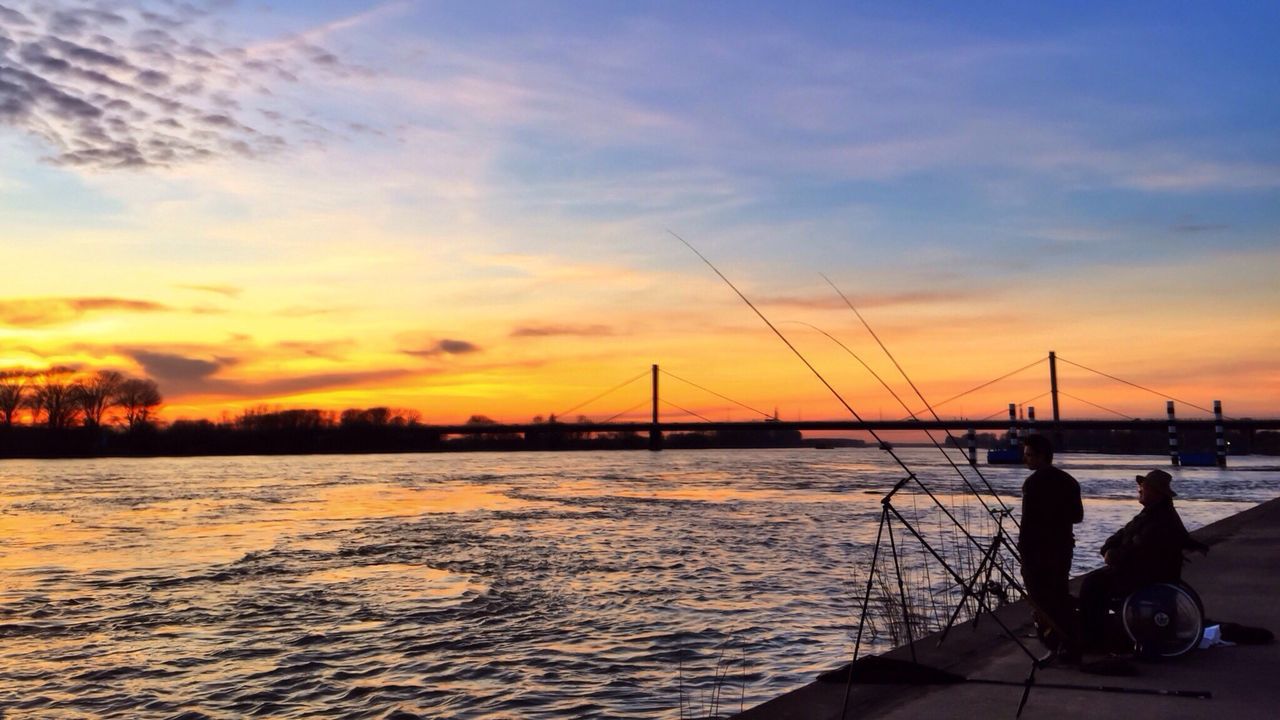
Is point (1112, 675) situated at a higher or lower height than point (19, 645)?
higher

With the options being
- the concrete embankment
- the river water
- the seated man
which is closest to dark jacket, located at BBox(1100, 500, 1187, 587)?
the seated man

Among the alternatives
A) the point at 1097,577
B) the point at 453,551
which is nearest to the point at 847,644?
the point at 1097,577

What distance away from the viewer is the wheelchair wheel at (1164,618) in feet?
23.5

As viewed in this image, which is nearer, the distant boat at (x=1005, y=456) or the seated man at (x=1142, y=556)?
the seated man at (x=1142, y=556)

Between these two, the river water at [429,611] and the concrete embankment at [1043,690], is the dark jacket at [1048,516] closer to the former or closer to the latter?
the concrete embankment at [1043,690]

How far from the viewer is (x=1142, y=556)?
287 inches

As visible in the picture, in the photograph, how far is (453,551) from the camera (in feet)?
72.2

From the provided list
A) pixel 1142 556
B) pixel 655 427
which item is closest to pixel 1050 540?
pixel 1142 556

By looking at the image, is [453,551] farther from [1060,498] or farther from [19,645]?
[1060,498]

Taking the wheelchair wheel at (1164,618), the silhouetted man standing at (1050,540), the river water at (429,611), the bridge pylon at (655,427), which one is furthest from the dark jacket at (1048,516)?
the bridge pylon at (655,427)

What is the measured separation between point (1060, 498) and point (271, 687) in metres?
7.57

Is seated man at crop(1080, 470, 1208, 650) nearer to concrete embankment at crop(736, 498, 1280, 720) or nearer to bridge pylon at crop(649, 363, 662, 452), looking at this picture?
concrete embankment at crop(736, 498, 1280, 720)

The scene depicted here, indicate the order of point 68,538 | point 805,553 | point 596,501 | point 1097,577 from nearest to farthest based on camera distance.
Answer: point 1097,577 < point 805,553 < point 68,538 < point 596,501

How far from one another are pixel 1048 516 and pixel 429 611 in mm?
9447
